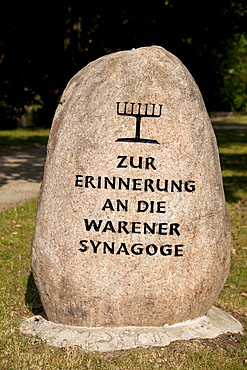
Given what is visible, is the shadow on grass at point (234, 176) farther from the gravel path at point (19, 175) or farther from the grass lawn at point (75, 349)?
the gravel path at point (19, 175)

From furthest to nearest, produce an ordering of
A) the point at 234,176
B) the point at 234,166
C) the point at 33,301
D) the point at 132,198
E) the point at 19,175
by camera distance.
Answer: the point at 234,166 → the point at 19,175 → the point at 234,176 → the point at 33,301 → the point at 132,198

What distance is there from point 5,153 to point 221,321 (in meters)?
13.2

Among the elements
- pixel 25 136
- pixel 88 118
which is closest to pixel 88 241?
pixel 88 118

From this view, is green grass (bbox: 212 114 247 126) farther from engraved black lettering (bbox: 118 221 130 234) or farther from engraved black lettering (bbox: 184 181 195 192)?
engraved black lettering (bbox: 118 221 130 234)

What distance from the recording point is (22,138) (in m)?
21.4

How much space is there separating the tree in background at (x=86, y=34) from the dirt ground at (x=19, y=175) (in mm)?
1323

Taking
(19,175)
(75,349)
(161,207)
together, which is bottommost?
(19,175)

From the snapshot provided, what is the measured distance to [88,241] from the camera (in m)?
4.44

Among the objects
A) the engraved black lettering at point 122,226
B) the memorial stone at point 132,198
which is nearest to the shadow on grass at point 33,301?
the memorial stone at point 132,198

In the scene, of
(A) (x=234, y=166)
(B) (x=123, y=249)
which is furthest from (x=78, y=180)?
(A) (x=234, y=166)

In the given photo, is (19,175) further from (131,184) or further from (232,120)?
(232,120)

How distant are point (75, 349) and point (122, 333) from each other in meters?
0.43

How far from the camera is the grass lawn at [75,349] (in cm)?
413

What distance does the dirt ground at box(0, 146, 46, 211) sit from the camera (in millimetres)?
10836
